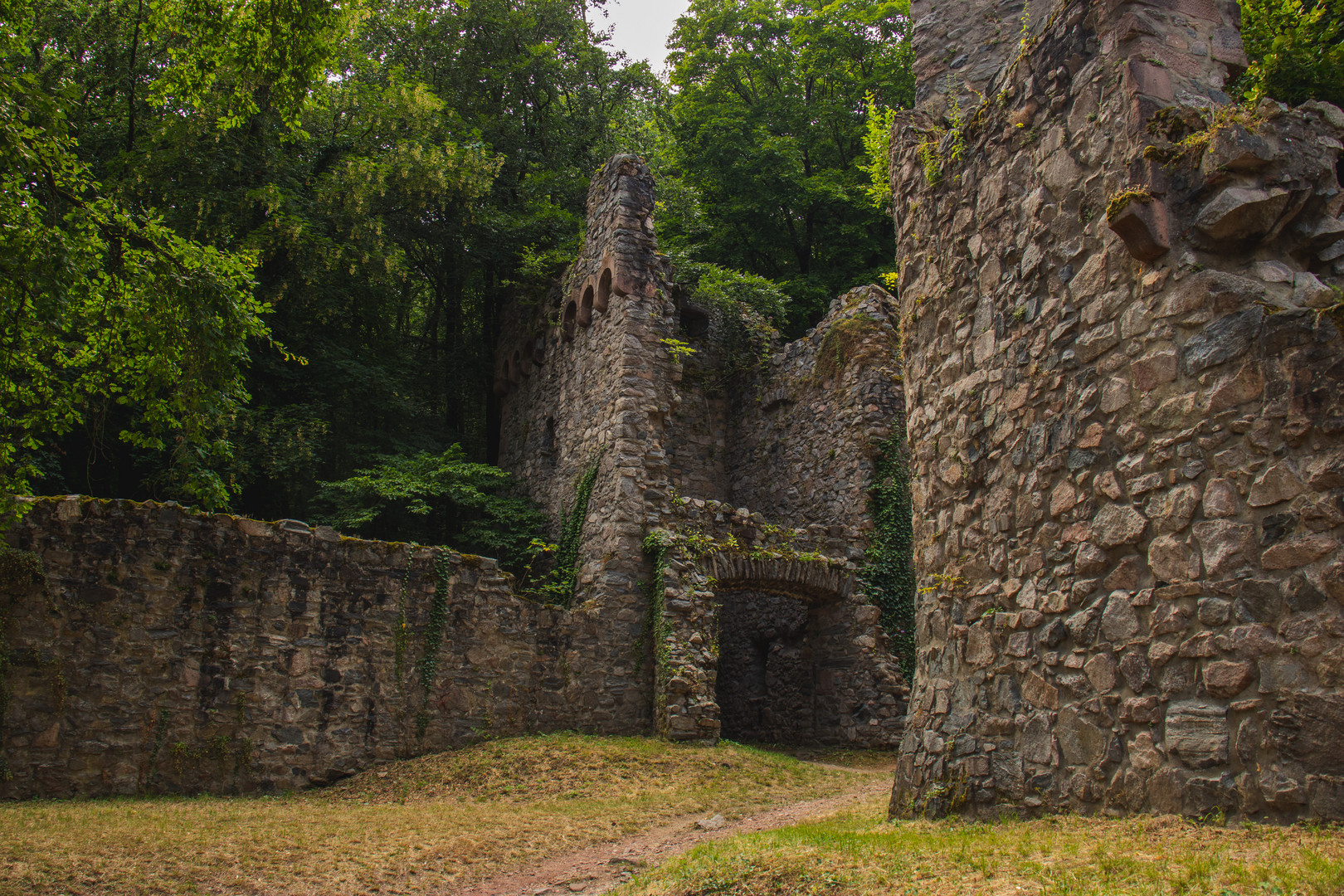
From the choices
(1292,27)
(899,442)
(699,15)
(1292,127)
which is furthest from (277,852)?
(699,15)

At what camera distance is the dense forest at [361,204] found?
5.63 meters

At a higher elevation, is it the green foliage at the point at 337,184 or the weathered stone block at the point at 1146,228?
the green foliage at the point at 337,184

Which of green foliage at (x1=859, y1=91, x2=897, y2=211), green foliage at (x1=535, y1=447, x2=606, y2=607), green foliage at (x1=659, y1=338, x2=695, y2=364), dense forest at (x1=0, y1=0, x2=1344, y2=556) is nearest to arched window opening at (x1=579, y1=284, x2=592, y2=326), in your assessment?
green foliage at (x1=659, y1=338, x2=695, y2=364)

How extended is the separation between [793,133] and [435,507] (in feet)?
46.2

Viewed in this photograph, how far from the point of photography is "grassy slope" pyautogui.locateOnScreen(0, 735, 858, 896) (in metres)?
4.93

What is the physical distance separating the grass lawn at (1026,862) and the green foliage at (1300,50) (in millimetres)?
4642

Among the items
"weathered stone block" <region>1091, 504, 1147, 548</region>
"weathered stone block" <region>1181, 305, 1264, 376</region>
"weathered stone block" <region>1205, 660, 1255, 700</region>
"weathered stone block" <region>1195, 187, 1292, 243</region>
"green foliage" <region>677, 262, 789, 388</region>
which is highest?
Answer: "green foliage" <region>677, 262, 789, 388</region>

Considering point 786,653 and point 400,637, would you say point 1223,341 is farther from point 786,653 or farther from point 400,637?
point 786,653

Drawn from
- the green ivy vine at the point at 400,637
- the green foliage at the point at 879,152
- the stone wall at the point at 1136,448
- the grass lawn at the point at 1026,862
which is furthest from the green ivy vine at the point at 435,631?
the green foliage at the point at 879,152

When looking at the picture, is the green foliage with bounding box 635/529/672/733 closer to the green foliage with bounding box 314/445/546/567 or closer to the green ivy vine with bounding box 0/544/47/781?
the green foliage with bounding box 314/445/546/567

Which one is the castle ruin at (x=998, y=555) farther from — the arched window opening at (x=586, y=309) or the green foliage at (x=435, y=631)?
the arched window opening at (x=586, y=309)

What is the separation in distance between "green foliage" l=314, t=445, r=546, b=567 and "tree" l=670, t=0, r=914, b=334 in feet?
30.9

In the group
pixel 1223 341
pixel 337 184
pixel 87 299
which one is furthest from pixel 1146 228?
pixel 337 184

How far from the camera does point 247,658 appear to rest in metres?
8.27
